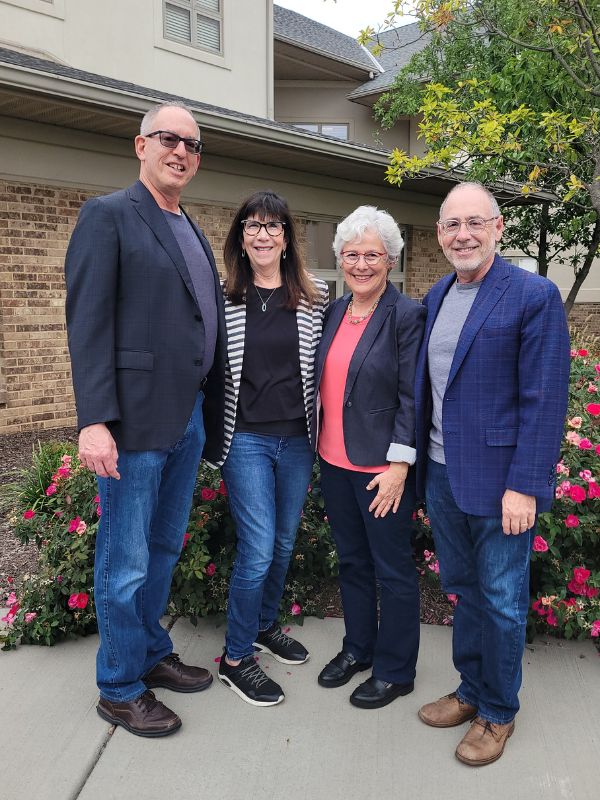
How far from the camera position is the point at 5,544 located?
440cm

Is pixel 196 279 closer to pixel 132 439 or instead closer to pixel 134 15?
pixel 132 439

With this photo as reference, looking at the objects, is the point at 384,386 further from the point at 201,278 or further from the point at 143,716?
the point at 143,716

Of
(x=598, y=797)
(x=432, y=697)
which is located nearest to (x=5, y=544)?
(x=432, y=697)

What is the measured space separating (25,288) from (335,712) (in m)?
5.96

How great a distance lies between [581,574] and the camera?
2.94m

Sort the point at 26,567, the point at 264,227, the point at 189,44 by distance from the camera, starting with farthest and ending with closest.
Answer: the point at 189,44
the point at 26,567
the point at 264,227

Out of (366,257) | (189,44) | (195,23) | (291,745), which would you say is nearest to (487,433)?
(366,257)

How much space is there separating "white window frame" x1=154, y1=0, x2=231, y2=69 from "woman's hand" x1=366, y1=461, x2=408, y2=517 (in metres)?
9.21

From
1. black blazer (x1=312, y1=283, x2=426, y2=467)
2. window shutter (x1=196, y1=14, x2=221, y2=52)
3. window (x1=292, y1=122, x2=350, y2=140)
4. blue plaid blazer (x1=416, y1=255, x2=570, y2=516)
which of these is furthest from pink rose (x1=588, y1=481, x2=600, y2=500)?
window (x1=292, y1=122, x2=350, y2=140)

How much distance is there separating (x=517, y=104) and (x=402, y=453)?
7.79 metres

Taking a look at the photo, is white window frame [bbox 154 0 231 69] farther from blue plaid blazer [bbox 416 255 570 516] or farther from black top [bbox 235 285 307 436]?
blue plaid blazer [bbox 416 255 570 516]

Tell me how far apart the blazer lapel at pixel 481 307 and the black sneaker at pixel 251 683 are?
1.51 meters

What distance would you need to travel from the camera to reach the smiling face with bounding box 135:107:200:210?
2.42 m

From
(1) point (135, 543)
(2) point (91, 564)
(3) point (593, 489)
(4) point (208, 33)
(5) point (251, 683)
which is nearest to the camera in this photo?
(1) point (135, 543)
